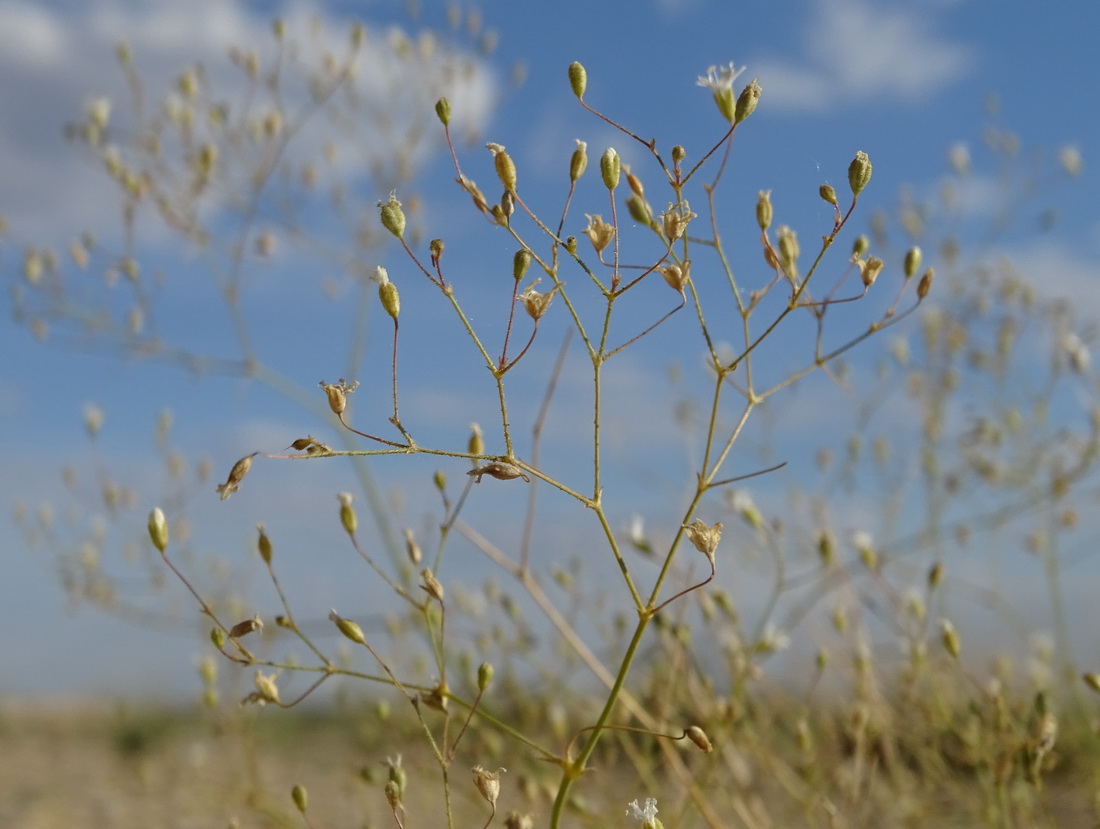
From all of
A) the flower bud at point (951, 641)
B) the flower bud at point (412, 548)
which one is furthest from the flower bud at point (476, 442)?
the flower bud at point (951, 641)

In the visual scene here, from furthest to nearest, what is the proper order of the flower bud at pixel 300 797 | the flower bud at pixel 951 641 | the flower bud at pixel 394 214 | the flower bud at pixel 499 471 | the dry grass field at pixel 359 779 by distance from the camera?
the dry grass field at pixel 359 779
the flower bud at pixel 951 641
the flower bud at pixel 300 797
the flower bud at pixel 394 214
the flower bud at pixel 499 471

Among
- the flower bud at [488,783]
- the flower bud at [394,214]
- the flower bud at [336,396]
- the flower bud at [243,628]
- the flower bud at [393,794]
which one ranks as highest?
the flower bud at [394,214]

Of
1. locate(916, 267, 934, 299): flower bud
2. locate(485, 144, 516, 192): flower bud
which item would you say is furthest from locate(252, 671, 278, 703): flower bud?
locate(916, 267, 934, 299): flower bud

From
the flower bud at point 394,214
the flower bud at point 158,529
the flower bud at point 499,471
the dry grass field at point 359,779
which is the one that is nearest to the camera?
the flower bud at point 499,471

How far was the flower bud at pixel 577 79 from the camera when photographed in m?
1.46

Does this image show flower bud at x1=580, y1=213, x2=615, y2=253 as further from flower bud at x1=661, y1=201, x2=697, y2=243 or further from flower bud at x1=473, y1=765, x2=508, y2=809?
flower bud at x1=473, y1=765, x2=508, y2=809

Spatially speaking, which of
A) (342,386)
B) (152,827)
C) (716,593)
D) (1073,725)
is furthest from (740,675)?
(152,827)

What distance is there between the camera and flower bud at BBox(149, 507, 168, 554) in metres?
1.55

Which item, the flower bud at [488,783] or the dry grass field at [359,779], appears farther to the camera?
the dry grass field at [359,779]

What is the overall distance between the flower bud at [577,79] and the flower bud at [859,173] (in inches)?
15.3

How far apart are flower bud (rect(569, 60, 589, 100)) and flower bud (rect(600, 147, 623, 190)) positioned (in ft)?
0.46

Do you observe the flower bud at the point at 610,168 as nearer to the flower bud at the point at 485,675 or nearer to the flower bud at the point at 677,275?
the flower bud at the point at 677,275

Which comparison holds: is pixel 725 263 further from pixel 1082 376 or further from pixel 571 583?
pixel 1082 376

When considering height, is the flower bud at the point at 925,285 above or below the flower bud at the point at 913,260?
below
